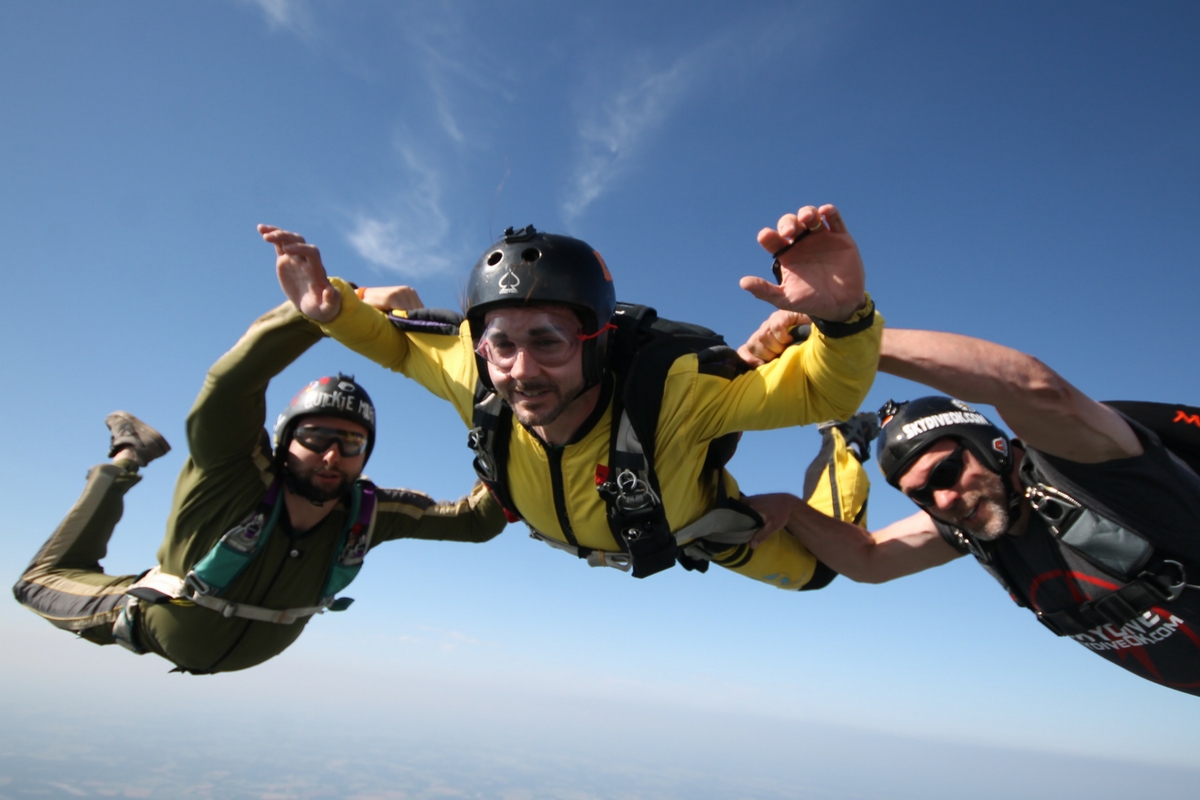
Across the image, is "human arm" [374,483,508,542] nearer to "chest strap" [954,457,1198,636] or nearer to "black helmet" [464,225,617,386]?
"black helmet" [464,225,617,386]

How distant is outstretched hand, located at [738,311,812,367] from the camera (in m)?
2.52

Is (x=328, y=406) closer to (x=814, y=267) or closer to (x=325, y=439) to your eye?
(x=325, y=439)

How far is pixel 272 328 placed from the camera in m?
2.76

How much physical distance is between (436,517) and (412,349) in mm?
1603

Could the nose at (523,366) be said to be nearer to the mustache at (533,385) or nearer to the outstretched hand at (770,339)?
the mustache at (533,385)

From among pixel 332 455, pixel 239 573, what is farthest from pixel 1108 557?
pixel 239 573

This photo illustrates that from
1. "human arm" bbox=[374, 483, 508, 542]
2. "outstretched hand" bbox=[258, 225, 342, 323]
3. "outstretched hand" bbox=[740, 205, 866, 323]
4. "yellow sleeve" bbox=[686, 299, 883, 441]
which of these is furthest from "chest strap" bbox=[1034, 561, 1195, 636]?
"outstretched hand" bbox=[258, 225, 342, 323]

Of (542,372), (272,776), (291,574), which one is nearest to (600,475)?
(542,372)

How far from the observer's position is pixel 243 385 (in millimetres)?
2893

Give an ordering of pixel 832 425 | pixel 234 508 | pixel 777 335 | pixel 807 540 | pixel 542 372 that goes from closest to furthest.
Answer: pixel 542 372, pixel 777 335, pixel 234 508, pixel 807 540, pixel 832 425

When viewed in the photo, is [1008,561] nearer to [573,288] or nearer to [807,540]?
[807,540]

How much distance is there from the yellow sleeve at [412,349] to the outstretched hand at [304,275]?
51 millimetres

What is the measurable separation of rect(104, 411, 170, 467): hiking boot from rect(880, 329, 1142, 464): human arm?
4.57 metres

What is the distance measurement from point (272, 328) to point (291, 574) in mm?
1528
